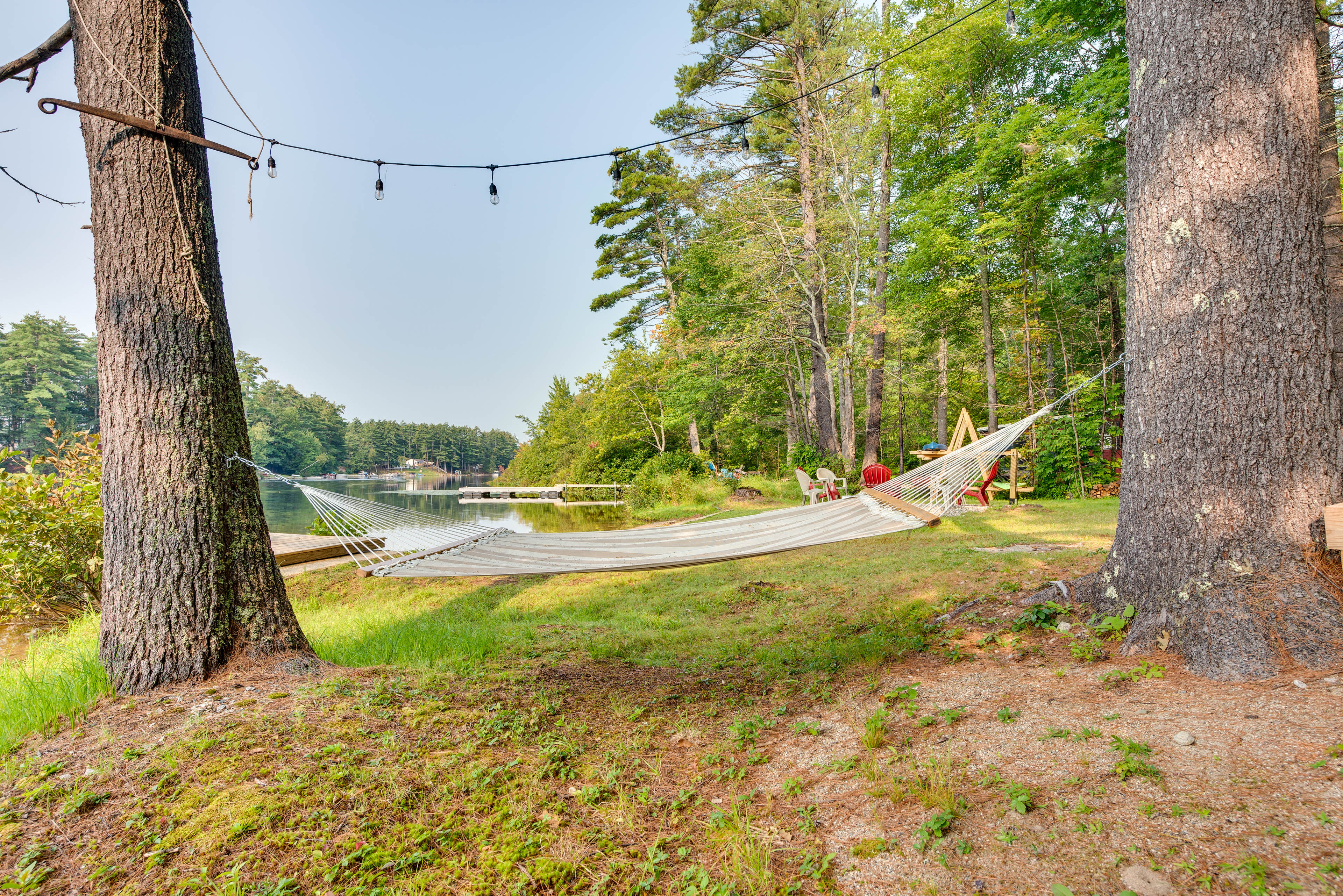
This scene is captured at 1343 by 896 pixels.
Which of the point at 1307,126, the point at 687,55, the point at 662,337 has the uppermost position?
the point at 687,55

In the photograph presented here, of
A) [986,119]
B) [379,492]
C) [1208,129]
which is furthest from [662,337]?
[379,492]

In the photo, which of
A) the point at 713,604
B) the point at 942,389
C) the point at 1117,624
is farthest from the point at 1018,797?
the point at 942,389

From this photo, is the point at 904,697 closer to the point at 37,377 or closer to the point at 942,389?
the point at 942,389

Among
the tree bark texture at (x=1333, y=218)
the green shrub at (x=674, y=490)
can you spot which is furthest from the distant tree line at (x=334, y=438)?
the tree bark texture at (x=1333, y=218)

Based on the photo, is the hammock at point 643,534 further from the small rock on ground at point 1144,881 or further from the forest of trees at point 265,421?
the small rock on ground at point 1144,881

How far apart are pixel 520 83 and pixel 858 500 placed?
8671 mm

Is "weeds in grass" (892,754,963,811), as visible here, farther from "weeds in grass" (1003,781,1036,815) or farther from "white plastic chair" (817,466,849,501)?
"white plastic chair" (817,466,849,501)

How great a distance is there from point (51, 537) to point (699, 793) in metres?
4.00

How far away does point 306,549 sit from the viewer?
485 centimetres

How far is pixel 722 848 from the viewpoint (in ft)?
3.55

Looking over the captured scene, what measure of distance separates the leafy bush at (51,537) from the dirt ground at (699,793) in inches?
99.1

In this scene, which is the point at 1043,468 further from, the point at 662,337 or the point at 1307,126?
the point at 662,337

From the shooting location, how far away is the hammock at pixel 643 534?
8.66 ft

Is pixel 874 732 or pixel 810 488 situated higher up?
pixel 810 488
